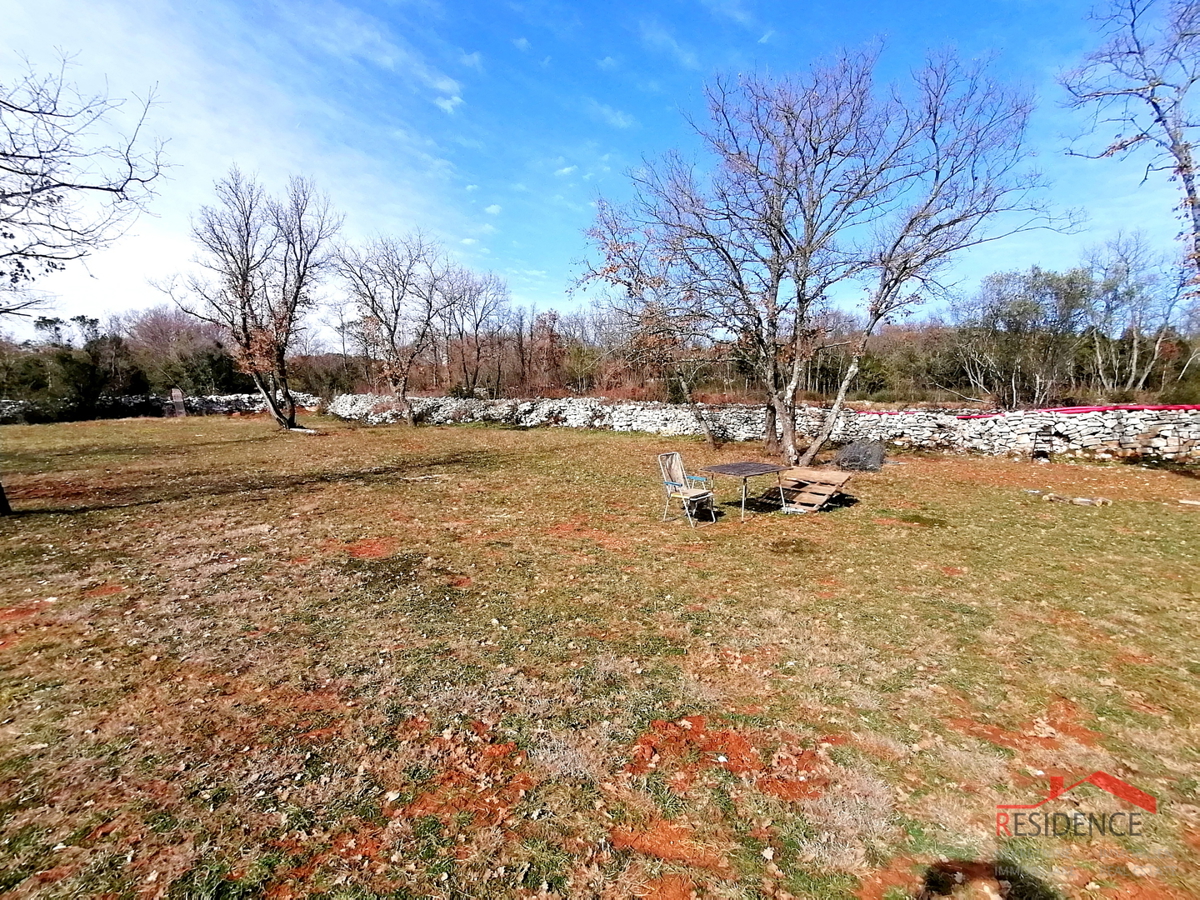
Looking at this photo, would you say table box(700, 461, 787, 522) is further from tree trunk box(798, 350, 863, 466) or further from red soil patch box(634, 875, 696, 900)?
red soil patch box(634, 875, 696, 900)

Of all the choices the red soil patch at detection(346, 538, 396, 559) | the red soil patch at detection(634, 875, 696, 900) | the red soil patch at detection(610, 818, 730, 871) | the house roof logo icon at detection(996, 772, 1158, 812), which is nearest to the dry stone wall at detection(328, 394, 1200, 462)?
the red soil patch at detection(346, 538, 396, 559)

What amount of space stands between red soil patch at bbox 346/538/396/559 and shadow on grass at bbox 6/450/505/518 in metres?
4.79

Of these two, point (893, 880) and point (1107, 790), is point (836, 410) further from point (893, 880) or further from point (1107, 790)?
point (893, 880)

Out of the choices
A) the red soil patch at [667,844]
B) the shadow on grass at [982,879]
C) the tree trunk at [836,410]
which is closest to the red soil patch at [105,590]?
the red soil patch at [667,844]

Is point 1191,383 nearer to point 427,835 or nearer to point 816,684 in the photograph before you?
point 816,684

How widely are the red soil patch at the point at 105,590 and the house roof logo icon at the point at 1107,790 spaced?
315 inches

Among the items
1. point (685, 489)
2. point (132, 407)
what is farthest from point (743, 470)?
point (132, 407)

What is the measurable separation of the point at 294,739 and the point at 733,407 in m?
18.1

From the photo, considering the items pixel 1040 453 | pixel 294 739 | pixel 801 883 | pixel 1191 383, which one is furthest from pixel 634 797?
pixel 1191 383

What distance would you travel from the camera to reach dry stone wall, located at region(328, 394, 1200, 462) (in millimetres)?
12328

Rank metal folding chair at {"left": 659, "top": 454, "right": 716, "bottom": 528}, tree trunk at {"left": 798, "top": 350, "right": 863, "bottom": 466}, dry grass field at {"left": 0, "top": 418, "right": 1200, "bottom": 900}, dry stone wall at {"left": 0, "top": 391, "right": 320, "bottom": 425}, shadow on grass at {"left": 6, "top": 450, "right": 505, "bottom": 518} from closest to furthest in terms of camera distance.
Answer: dry grass field at {"left": 0, "top": 418, "right": 1200, "bottom": 900} < metal folding chair at {"left": 659, "top": 454, "right": 716, "bottom": 528} < shadow on grass at {"left": 6, "top": 450, "right": 505, "bottom": 518} < tree trunk at {"left": 798, "top": 350, "right": 863, "bottom": 466} < dry stone wall at {"left": 0, "top": 391, "right": 320, "bottom": 425}

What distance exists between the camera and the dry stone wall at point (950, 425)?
12.3 m

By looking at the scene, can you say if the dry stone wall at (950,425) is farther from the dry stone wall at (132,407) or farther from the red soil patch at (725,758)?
the dry stone wall at (132,407)

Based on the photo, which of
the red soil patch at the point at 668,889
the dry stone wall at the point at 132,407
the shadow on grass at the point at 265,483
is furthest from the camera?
the dry stone wall at the point at 132,407
